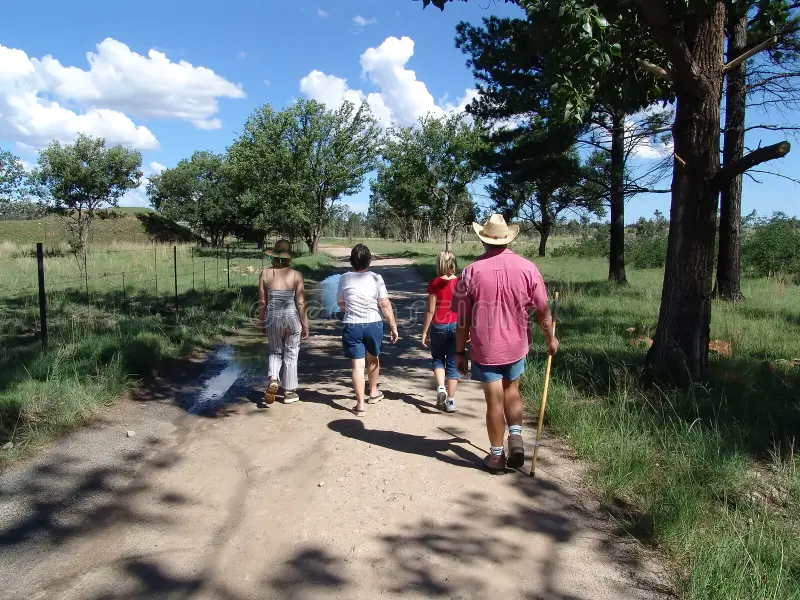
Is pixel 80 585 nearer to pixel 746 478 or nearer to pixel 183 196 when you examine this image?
pixel 746 478

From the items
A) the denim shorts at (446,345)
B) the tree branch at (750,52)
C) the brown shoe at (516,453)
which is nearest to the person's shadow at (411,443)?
the brown shoe at (516,453)

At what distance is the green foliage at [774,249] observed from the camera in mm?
19078

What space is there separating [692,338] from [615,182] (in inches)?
430

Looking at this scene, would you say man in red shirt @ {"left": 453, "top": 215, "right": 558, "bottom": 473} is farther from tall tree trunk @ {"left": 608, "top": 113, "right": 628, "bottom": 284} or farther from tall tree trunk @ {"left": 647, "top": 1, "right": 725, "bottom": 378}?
tall tree trunk @ {"left": 608, "top": 113, "right": 628, "bottom": 284}

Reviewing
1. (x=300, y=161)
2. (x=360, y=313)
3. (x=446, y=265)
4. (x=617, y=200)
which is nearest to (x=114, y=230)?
(x=300, y=161)

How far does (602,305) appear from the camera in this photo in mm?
12531

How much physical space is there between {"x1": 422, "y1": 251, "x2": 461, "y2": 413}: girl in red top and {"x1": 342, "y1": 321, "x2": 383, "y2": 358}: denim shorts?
585mm

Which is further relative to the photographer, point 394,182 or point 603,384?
point 394,182

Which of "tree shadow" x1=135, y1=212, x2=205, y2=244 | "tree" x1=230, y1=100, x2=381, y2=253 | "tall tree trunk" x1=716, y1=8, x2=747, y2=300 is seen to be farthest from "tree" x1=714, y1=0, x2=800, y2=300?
"tree shadow" x1=135, y1=212, x2=205, y2=244

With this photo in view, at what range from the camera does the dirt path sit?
3.05 meters

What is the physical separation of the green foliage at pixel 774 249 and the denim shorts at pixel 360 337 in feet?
56.0

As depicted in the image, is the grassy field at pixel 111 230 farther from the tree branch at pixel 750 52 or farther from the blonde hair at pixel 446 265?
the tree branch at pixel 750 52

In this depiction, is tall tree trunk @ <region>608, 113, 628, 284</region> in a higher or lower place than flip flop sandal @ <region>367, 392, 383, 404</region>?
higher

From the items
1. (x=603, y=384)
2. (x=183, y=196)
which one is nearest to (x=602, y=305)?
(x=603, y=384)
